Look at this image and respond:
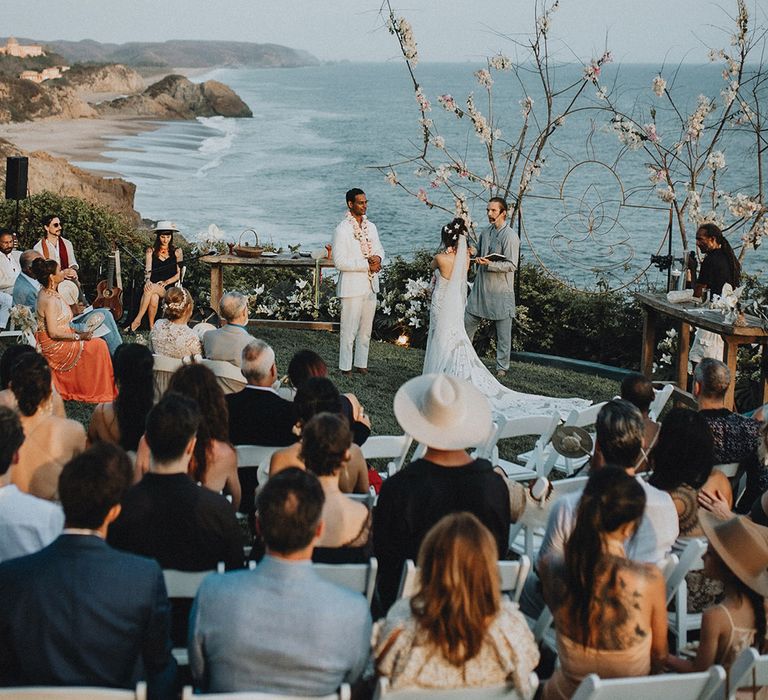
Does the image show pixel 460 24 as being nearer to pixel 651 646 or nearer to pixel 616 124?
pixel 616 124

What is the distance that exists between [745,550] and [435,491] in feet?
3.67

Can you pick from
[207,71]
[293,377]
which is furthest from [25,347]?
[207,71]

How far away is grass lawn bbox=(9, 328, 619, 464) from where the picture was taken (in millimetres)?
8722

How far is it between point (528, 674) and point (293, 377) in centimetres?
257

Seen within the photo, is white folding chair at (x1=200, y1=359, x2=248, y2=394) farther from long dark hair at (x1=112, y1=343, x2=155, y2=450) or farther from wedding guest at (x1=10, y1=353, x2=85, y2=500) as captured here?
wedding guest at (x1=10, y1=353, x2=85, y2=500)

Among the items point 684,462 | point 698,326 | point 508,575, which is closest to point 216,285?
point 698,326

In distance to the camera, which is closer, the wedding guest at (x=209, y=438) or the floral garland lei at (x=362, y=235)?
the wedding guest at (x=209, y=438)

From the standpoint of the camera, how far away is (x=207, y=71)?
14762cm

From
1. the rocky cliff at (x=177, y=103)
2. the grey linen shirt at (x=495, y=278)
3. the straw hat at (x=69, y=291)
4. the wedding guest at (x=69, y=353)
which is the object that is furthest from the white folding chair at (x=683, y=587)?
the rocky cliff at (x=177, y=103)

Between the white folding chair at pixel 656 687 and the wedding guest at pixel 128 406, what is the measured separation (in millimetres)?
2758

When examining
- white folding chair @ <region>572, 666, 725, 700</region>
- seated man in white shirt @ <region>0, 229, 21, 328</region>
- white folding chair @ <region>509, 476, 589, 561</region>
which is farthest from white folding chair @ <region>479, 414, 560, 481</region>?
seated man in white shirt @ <region>0, 229, 21, 328</region>

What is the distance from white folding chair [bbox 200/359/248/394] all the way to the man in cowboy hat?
2.16 metres

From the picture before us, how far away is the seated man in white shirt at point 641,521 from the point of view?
370 cm

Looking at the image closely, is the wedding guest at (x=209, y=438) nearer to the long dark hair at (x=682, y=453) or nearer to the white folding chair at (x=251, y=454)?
the white folding chair at (x=251, y=454)
